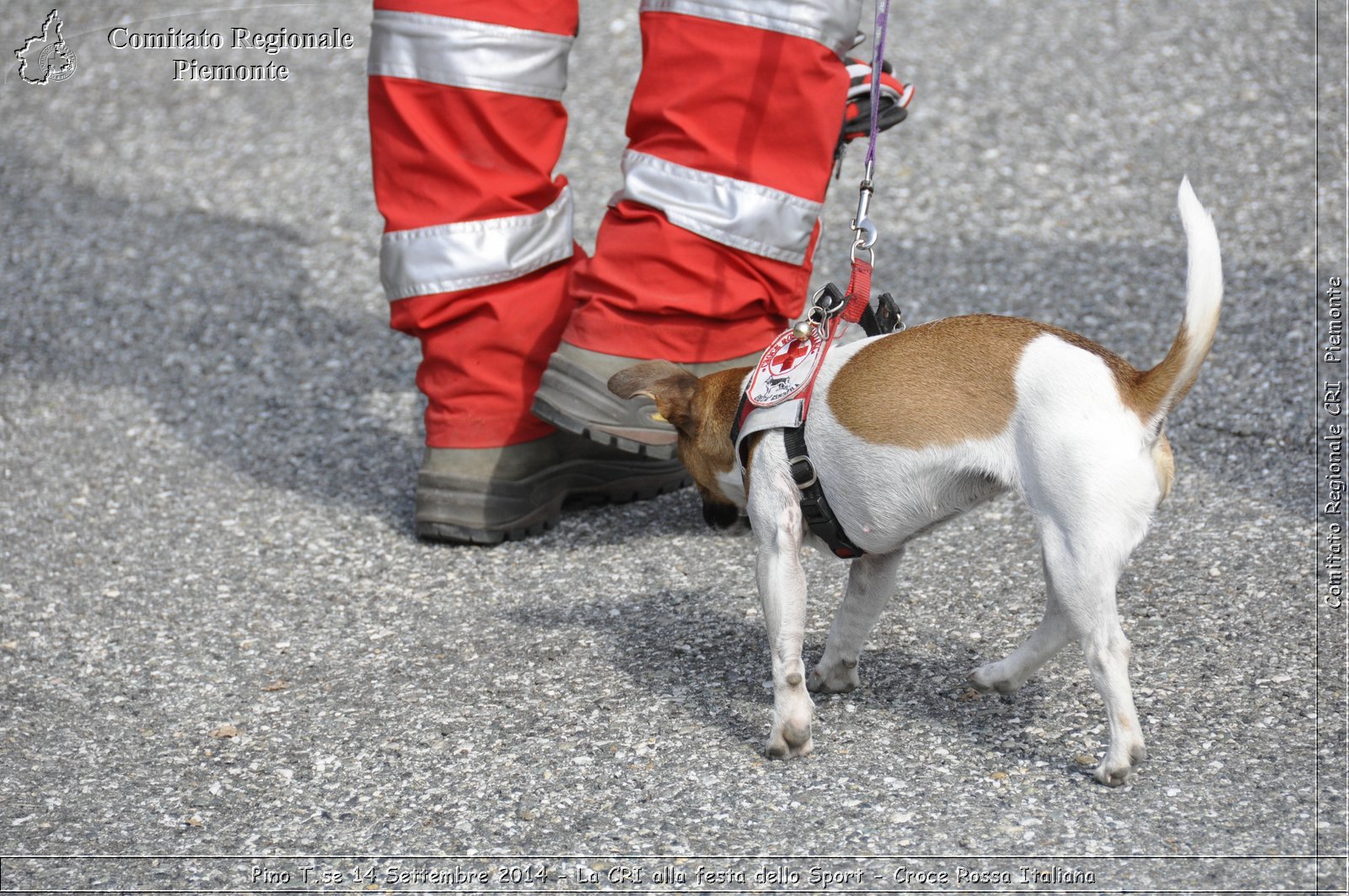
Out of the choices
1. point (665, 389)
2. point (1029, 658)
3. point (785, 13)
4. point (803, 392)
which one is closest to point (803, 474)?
point (803, 392)

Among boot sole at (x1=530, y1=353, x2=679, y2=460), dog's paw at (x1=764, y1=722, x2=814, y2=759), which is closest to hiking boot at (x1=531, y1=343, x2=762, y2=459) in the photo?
boot sole at (x1=530, y1=353, x2=679, y2=460)

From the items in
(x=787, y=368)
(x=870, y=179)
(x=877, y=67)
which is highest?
(x=877, y=67)

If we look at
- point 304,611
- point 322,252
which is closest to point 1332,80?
point 322,252

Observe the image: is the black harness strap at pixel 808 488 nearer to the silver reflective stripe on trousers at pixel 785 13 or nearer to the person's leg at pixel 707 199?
the person's leg at pixel 707 199

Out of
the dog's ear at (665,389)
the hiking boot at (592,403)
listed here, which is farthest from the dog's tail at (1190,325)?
the hiking boot at (592,403)

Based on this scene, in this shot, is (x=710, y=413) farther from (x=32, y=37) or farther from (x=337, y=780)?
(x=32, y=37)

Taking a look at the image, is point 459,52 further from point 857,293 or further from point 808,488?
point 808,488

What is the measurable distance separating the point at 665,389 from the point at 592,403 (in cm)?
58

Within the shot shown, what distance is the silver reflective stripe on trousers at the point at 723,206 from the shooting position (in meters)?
3.40

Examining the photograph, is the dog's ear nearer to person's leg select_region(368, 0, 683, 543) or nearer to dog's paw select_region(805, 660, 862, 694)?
dog's paw select_region(805, 660, 862, 694)

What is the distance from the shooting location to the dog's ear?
9.76 ft

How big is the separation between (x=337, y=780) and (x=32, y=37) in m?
6.80

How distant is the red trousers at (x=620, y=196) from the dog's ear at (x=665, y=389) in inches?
21.6

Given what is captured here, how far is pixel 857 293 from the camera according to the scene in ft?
9.15
